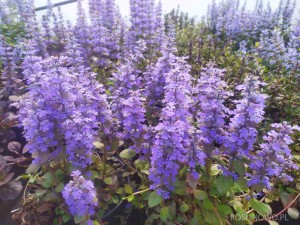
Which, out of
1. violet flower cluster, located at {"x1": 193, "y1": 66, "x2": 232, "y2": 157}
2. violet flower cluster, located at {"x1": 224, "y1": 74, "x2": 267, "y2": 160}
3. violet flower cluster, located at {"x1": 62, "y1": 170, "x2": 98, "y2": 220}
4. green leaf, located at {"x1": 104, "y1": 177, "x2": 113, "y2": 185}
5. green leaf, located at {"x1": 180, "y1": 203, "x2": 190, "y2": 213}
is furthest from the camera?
green leaf, located at {"x1": 104, "y1": 177, "x2": 113, "y2": 185}

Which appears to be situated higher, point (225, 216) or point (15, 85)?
point (15, 85)

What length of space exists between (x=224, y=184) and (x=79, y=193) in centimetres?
95

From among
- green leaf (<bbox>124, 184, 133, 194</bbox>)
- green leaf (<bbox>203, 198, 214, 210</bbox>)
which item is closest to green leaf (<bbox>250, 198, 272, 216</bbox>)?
green leaf (<bbox>203, 198, 214, 210</bbox>)

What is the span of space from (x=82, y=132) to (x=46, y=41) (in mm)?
2658

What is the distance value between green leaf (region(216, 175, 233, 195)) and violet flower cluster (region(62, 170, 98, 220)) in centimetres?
82

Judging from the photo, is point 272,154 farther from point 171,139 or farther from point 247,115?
point 171,139

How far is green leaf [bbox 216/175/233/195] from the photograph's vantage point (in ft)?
6.22

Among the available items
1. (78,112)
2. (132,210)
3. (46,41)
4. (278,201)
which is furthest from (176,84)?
(46,41)

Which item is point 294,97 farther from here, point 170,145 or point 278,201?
point 170,145

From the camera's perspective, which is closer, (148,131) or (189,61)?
(148,131)

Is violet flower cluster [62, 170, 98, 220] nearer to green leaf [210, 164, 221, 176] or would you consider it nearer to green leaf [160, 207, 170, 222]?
green leaf [160, 207, 170, 222]

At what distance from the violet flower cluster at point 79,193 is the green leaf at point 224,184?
0.82m

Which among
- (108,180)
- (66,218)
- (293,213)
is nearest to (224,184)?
(293,213)

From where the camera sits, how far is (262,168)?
6.08 feet
